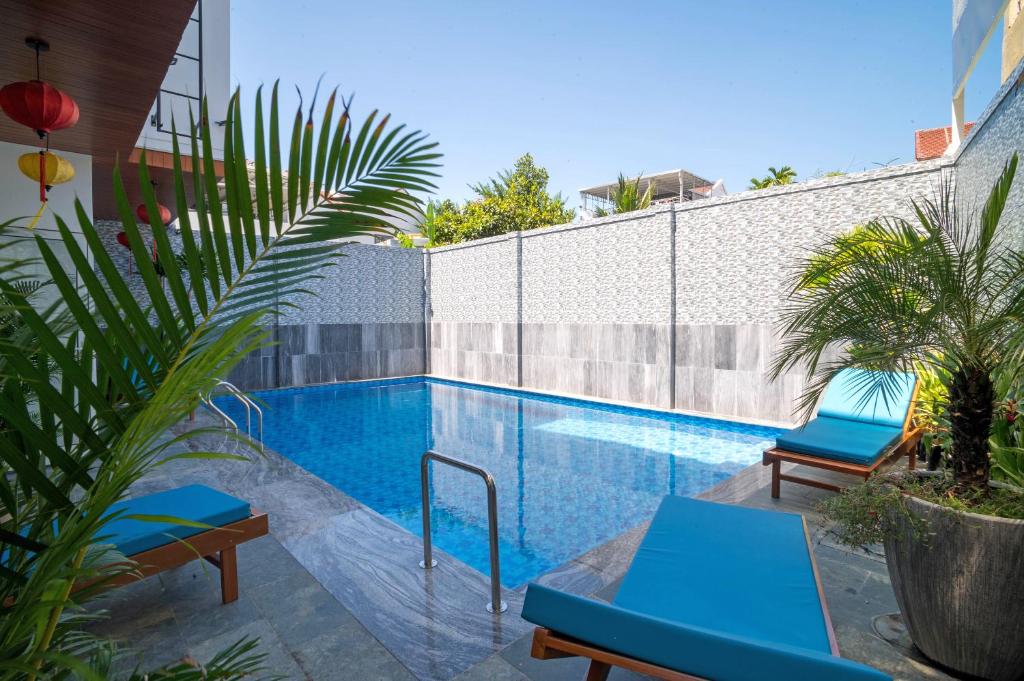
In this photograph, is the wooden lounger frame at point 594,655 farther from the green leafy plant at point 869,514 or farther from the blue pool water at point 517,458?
the blue pool water at point 517,458

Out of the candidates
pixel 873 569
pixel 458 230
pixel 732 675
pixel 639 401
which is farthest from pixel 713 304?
pixel 458 230

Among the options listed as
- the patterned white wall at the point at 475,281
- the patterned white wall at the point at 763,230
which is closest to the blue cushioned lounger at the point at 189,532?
the patterned white wall at the point at 763,230

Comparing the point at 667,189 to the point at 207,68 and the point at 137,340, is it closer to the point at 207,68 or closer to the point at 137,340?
the point at 207,68

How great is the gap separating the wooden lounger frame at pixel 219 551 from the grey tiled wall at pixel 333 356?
33.7 ft

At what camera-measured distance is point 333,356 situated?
14.4 meters

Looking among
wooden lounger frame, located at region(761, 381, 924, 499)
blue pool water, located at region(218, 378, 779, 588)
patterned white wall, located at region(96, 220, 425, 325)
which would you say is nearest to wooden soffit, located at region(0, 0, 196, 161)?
blue pool water, located at region(218, 378, 779, 588)

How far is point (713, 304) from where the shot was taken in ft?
31.4

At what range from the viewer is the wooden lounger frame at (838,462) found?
4613 millimetres

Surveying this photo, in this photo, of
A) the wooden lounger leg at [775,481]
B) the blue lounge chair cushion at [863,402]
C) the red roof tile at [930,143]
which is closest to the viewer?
the wooden lounger leg at [775,481]

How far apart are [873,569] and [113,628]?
4.49 m

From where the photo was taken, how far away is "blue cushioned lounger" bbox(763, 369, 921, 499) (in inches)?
185

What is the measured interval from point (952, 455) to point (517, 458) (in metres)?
5.65

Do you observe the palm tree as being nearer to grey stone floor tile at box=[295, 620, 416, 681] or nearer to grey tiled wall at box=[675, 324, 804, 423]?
grey stone floor tile at box=[295, 620, 416, 681]

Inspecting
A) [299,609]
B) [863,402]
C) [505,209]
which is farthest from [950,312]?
[505,209]
